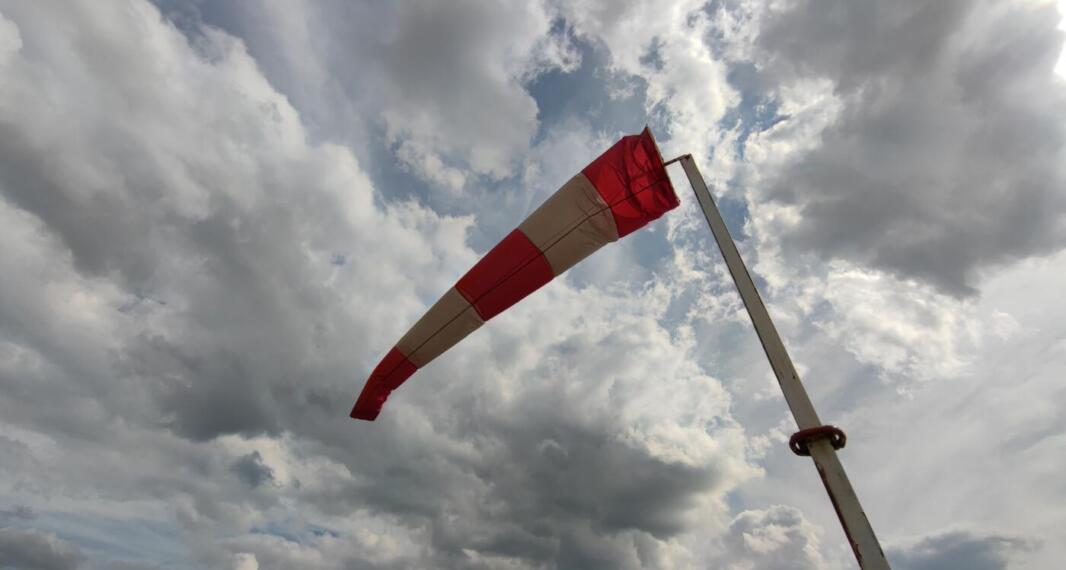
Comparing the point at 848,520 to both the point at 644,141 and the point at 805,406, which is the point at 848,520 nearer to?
the point at 805,406

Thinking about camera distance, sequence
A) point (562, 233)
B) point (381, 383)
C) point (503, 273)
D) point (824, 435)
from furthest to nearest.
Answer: point (381, 383) < point (503, 273) < point (562, 233) < point (824, 435)

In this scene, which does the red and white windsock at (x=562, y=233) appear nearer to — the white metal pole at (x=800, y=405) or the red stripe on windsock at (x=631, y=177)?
the red stripe on windsock at (x=631, y=177)

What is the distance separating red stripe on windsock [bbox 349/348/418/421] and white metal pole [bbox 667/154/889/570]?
452cm

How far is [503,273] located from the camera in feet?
22.5

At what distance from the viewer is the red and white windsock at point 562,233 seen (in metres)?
6.75

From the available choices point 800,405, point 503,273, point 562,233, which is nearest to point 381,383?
point 503,273

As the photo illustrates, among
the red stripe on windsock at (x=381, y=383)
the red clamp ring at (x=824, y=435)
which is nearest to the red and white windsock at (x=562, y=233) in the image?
the red stripe on windsock at (x=381, y=383)

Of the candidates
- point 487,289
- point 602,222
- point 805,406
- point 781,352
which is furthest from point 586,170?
point 805,406

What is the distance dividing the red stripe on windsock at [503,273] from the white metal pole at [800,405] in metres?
2.19

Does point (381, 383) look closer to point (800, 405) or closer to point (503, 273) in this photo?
point (503, 273)

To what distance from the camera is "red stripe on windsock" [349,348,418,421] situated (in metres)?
7.49

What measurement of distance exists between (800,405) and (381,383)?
577 cm

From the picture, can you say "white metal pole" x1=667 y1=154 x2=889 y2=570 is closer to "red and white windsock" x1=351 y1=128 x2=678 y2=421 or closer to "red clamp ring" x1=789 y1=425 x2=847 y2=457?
"red clamp ring" x1=789 y1=425 x2=847 y2=457

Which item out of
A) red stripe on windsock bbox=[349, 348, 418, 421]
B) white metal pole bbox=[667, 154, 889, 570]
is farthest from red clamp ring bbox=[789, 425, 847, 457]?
red stripe on windsock bbox=[349, 348, 418, 421]
